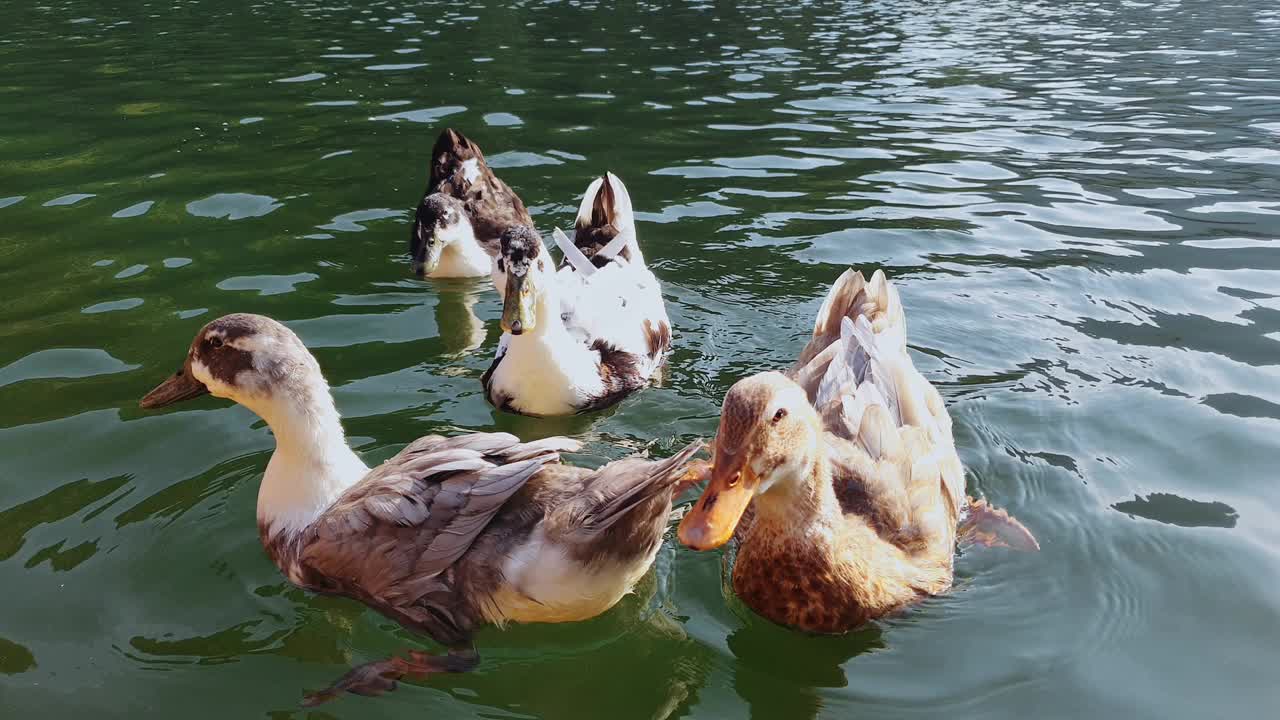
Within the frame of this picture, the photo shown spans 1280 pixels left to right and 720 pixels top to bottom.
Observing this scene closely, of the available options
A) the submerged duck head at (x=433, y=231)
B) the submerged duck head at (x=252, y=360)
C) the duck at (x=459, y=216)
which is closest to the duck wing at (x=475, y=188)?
the duck at (x=459, y=216)

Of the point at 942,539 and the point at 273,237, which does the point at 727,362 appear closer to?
the point at 942,539

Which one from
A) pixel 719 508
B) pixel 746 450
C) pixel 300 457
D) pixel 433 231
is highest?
pixel 746 450

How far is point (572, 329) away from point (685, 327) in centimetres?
91

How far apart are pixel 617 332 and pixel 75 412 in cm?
279

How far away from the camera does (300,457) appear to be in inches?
163

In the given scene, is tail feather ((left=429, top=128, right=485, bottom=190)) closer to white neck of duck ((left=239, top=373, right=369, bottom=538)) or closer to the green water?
the green water

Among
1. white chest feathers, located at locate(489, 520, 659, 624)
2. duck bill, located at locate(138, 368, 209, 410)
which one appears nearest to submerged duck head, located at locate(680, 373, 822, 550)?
white chest feathers, located at locate(489, 520, 659, 624)

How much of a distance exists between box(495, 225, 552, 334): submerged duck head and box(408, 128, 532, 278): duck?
180 cm

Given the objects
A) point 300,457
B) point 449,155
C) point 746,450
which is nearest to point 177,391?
point 300,457

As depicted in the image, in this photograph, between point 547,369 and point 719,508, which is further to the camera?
point 547,369

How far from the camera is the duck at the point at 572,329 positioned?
5617 mm

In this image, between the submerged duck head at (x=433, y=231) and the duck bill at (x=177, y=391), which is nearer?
the duck bill at (x=177, y=391)

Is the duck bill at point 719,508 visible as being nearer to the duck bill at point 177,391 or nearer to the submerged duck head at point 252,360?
the submerged duck head at point 252,360

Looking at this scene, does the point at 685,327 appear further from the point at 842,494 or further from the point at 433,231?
the point at 842,494
